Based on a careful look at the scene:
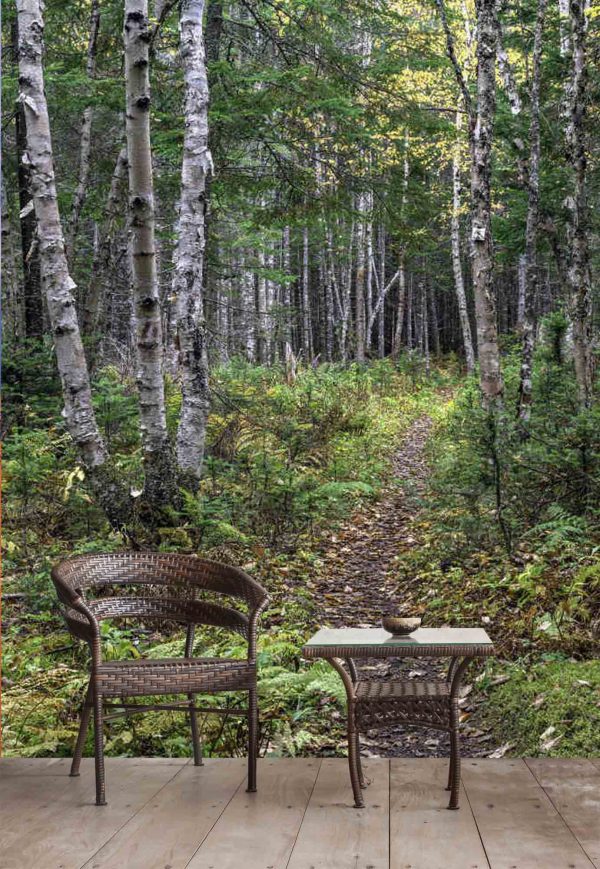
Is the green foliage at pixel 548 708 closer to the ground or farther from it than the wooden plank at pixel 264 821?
closer to the ground

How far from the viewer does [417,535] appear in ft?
28.4

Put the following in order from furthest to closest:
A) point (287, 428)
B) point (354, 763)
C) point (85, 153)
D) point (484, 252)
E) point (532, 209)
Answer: point (532, 209)
point (85, 153)
point (287, 428)
point (484, 252)
point (354, 763)

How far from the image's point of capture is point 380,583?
24.5ft

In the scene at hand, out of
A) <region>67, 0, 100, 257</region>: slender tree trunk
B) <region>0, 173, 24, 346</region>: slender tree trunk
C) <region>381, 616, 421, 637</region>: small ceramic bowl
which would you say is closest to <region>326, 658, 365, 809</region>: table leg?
<region>381, 616, 421, 637</region>: small ceramic bowl

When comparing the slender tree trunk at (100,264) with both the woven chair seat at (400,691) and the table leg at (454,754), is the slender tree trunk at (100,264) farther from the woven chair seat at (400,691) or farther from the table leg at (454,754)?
the table leg at (454,754)

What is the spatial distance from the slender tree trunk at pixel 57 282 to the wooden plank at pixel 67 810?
357cm

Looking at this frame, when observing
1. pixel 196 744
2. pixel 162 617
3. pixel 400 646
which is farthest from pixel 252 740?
pixel 162 617

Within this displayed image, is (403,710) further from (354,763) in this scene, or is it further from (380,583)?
(380,583)

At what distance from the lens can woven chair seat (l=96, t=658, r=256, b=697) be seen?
331cm

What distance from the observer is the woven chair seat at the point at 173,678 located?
3311 mm

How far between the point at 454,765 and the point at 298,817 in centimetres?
62

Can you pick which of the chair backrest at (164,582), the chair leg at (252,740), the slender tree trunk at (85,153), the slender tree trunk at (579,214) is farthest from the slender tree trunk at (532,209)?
the chair leg at (252,740)

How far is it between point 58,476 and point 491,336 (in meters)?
5.01

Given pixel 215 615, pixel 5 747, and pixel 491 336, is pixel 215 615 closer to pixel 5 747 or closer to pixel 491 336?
pixel 5 747
